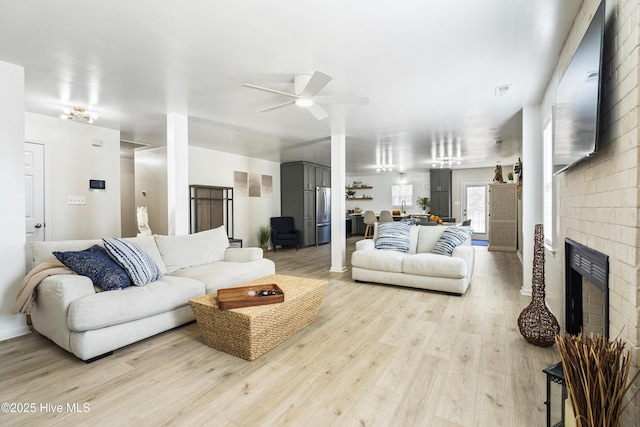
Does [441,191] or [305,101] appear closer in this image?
[305,101]

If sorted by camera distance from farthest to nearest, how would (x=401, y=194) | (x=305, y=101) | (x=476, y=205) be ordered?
(x=401, y=194), (x=476, y=205), (x=305, y=101)

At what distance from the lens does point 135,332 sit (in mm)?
2502

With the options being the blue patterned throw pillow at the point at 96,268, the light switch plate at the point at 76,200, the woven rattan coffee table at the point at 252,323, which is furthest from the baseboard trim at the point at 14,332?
the light switch plate at the point at 76,200

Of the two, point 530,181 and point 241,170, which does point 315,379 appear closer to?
point 530,181

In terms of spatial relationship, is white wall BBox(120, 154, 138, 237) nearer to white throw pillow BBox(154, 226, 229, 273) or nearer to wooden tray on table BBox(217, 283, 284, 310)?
white throw pillow BBox(154, 226, 229, 273)

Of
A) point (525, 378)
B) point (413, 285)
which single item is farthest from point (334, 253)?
point (525, 378)

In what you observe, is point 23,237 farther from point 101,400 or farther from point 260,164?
point 260,164

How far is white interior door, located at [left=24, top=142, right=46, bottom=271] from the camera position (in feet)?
13.7

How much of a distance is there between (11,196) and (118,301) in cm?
155

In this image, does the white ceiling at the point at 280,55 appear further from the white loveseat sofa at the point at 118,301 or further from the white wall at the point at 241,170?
the white wall at the point at 241,170

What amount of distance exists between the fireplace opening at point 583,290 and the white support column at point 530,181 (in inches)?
70.6

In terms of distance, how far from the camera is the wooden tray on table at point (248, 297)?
236cm

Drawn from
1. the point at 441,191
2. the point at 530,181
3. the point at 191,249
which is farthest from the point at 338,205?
the point at 441,191

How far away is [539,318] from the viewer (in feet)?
8.13
